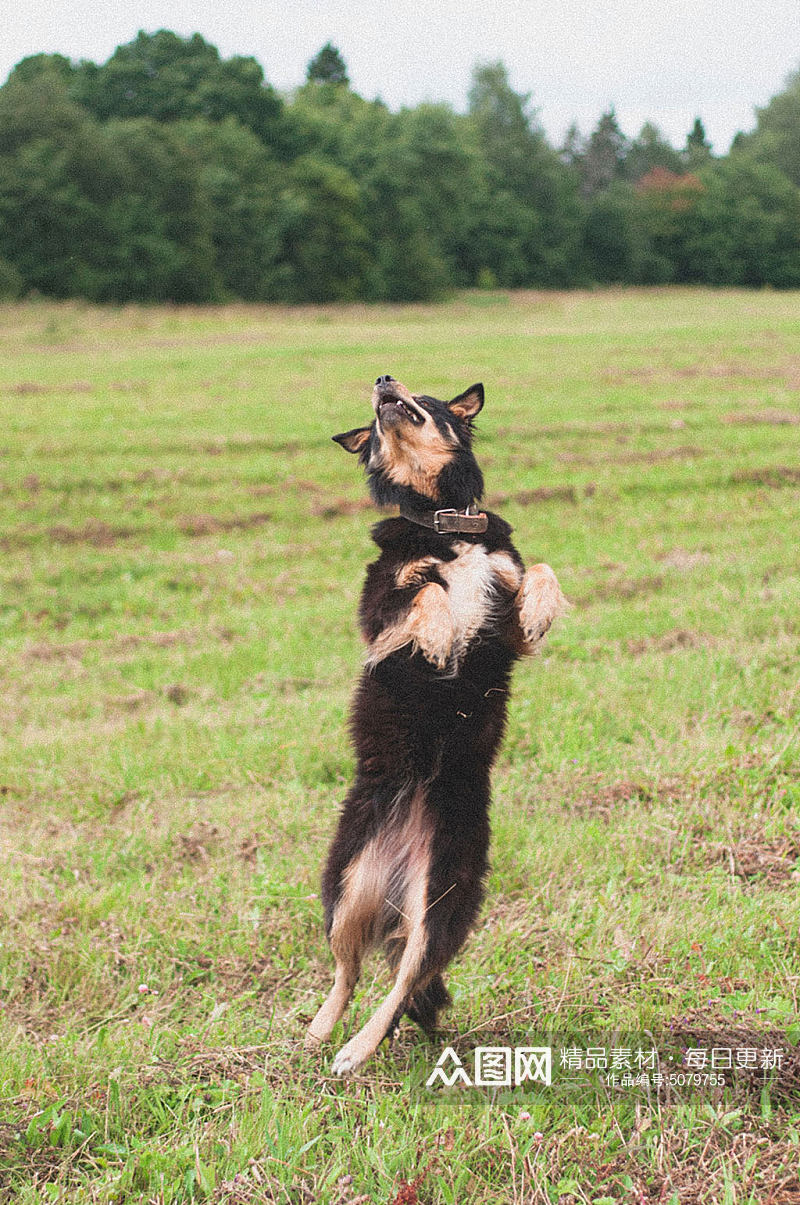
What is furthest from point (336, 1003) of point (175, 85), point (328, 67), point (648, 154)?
point (648, 154)

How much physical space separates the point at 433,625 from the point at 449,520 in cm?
46

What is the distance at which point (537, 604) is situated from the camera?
317 cm

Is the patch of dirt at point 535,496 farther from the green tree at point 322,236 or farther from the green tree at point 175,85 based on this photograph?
the green tree at point 175,85

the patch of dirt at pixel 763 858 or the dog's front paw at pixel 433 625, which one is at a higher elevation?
the dog's front paw at pixel 433 625

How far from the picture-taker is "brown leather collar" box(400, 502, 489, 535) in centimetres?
330

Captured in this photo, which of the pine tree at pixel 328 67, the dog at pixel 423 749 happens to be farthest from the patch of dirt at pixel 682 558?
the pine tree at pixel 328 67

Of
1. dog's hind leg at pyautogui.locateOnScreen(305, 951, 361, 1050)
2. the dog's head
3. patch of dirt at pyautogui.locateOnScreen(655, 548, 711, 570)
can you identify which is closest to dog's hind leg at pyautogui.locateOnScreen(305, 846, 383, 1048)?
dog's hind leg at pyautogui.locateOnScreen(305, 951, 361, 1050)

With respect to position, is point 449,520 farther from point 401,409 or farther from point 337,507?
point 337,507

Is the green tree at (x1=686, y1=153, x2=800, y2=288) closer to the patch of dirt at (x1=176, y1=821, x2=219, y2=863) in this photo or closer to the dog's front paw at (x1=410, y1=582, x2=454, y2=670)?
the patch of dirt at (x1=176, y1=821, x2=219, y2=863)

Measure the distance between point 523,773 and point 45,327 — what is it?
Result: 2777cm

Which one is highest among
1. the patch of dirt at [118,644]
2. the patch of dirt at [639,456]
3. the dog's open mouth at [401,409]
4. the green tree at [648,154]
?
the green tree at [648,154]

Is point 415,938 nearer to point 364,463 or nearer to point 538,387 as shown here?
point 364,463

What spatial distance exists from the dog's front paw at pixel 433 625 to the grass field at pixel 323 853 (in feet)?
4.60

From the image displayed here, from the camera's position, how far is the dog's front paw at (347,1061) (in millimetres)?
3033
